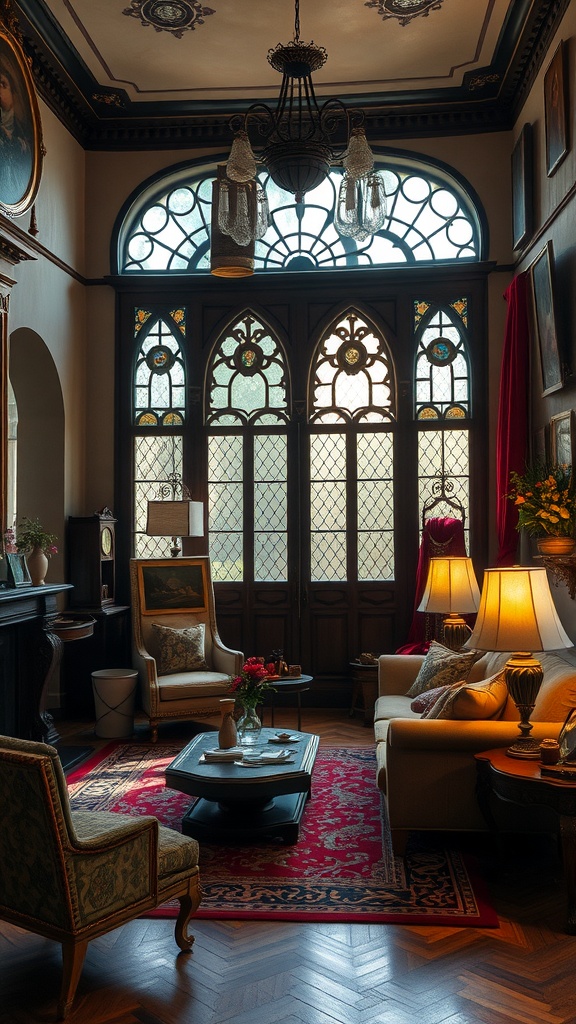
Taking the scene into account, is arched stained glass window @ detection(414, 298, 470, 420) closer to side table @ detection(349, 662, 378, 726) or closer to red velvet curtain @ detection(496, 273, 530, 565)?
red velvet curtain @ detection(496, 273, 530, 565)

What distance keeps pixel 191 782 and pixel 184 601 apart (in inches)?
125

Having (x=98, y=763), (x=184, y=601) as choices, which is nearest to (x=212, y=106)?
(x=184, y=601)

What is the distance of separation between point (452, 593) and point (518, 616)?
1914mm

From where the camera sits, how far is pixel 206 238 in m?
8.36

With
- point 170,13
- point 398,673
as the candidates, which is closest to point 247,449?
point 398,673

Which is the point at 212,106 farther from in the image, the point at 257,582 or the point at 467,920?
the point at 467,920

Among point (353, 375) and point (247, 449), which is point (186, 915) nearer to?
point (247, 449)

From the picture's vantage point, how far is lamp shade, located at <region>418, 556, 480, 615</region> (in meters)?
5.83

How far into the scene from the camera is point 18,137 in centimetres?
616

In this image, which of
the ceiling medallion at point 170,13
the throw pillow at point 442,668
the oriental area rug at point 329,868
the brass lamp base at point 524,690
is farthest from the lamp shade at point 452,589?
the ceiling medallion at point 170,13

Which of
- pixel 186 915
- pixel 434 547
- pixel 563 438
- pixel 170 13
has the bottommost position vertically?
pixel 186 915

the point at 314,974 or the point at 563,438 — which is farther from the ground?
the point at 563,438

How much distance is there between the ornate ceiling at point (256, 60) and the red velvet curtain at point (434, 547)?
3.52 meters

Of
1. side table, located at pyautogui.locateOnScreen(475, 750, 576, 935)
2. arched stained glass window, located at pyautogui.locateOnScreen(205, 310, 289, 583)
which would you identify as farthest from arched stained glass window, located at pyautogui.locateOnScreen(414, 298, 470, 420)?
side table, located at pyautogui.locateOnScreen(475, 750, 576, 935)
